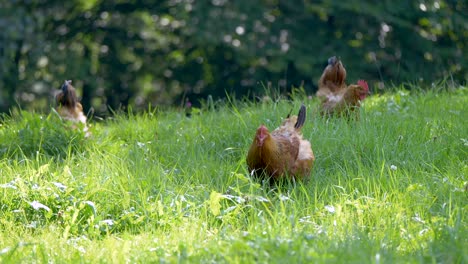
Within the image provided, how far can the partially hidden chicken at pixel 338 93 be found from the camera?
21.0 ft

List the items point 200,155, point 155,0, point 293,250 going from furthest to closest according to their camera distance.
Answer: point 155,0, point 200,155, point 293,250

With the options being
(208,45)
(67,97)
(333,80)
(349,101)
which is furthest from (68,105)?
(208,45)

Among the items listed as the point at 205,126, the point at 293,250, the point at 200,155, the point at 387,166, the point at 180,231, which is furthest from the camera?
the point at 205,126

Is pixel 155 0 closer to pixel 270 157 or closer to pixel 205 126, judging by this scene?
pixel 205 126

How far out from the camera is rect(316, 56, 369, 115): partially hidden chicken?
21.0 ft

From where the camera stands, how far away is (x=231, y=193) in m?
4.99

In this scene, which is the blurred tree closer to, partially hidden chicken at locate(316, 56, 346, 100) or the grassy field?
partially hidden chicken at locate(316, 56, 346, 100)

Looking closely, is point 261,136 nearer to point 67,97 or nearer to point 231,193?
point 231,193

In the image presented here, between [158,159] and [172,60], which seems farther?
[172,60]

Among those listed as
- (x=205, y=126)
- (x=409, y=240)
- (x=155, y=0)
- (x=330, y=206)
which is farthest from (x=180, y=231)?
(x=155, y=0)

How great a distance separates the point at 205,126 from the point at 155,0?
6030mm

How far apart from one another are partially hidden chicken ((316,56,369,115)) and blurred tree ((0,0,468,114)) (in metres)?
3.78

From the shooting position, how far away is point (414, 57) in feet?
36.7

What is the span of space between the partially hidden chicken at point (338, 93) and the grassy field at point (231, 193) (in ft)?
0.53
